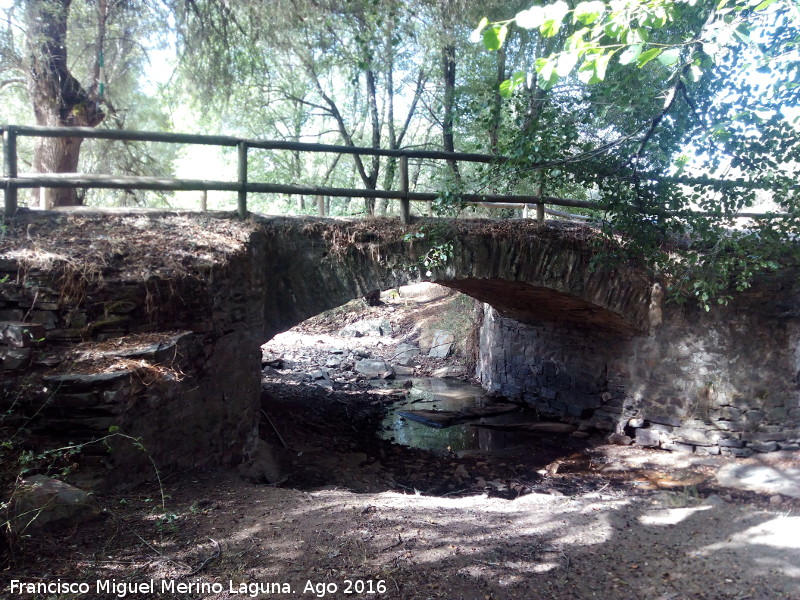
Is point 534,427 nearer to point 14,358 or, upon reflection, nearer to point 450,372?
point 450,372

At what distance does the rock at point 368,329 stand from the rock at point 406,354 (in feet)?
→ 4.07

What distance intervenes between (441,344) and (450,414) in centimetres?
380

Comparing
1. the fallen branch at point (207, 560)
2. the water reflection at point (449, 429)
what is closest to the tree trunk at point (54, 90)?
the water reflection at point (449, 429)

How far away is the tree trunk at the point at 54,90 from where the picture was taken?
6.95m

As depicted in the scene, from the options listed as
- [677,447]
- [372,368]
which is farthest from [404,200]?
[372,368]

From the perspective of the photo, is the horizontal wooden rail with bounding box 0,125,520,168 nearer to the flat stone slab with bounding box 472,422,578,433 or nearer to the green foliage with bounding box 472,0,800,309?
the green foliage with bounding box 472,0,800,309

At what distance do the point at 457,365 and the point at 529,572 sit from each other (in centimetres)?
894

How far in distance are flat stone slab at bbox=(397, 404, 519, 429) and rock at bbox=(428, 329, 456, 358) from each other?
306cm

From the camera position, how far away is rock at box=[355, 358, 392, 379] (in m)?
11.5

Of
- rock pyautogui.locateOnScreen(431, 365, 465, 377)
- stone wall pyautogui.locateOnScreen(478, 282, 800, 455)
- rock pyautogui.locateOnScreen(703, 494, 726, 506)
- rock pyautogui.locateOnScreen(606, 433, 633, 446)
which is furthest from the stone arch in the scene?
rock pyautogui.locateOnScreen(431, 365, 465, 377)

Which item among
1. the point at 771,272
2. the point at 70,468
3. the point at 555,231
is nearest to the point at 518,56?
the point at 555,231

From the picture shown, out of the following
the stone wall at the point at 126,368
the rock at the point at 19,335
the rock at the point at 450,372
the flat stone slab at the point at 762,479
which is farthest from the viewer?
the rock at the point at 450,372

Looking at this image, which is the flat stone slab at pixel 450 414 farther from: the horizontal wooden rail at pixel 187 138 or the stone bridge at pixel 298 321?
the horizontal wooden rail at pixel 187 138

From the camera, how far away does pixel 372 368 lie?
1177cm
